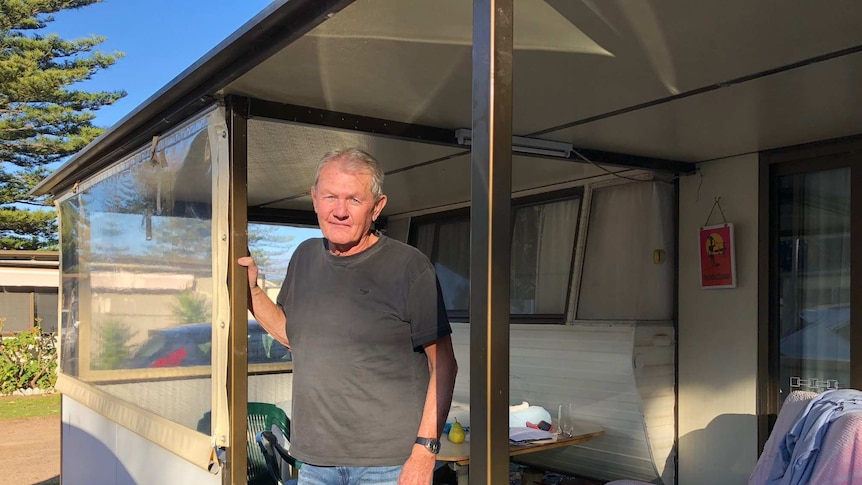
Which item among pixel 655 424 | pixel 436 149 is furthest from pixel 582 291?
pixel 436 149

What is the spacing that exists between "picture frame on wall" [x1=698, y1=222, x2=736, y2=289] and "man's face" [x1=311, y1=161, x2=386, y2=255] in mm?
2766

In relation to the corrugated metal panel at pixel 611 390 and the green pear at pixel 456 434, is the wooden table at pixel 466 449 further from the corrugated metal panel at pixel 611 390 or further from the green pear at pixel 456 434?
the corrugated metal panel at pixel 611 390

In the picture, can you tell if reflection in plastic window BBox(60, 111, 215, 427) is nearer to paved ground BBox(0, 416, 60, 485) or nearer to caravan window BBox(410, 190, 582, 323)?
paved ground BBox(0, 416, 60, 485)

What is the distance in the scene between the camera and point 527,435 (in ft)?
12.5

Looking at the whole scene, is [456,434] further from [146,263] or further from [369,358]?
[146,263]

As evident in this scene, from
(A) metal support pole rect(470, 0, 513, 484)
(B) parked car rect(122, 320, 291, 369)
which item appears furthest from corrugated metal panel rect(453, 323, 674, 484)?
(A) metal support pole rect(470, 0, 513, 484)

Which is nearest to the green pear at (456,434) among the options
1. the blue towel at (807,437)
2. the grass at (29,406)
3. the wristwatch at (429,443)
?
the blue towel at (807,437)

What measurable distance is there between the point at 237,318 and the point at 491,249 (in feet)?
5.68

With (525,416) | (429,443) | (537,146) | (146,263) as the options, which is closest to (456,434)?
(525,416)

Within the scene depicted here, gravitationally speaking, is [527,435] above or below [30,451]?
above

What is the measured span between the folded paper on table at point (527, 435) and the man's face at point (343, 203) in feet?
6.27

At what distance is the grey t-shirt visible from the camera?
214 centimetres

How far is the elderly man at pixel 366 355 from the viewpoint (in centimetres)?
214

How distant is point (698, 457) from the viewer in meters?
4.33
